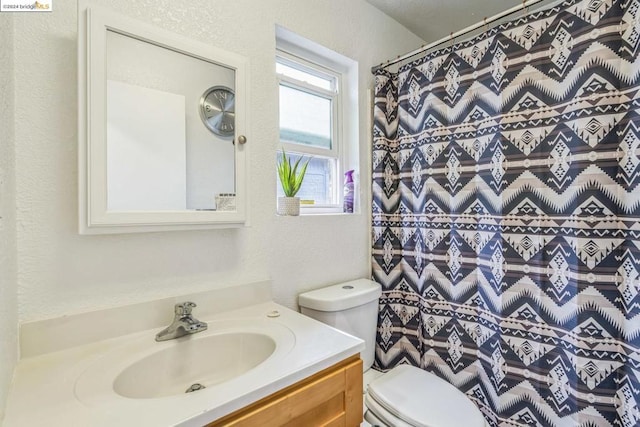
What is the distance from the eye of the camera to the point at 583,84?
3.38ft

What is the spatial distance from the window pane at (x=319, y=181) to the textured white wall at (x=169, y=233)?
0.64 ft

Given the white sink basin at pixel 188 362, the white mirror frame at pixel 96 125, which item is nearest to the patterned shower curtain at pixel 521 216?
the white sink basin at pixel 188 362

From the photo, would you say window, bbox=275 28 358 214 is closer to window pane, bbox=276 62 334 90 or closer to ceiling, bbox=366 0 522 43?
window pane, bbox=276 62 334 90

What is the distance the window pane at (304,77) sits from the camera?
1505 millimetres

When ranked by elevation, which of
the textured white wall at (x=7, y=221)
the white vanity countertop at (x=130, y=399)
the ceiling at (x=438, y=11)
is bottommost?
the white vanity countertop at (x=130, y=399)

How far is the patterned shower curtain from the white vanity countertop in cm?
75

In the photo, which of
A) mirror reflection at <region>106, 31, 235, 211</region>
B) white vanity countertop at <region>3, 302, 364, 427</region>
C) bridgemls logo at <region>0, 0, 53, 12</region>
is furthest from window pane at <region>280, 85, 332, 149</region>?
white vanity countertop at <region>3, 302, 364, 427</region>

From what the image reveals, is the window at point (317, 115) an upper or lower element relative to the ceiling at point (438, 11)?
lower

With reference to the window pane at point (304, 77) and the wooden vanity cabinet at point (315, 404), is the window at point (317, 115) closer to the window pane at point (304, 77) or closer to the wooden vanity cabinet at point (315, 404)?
the window pane at point (304, 77)

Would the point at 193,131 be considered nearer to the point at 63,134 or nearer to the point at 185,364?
the point at 63,134

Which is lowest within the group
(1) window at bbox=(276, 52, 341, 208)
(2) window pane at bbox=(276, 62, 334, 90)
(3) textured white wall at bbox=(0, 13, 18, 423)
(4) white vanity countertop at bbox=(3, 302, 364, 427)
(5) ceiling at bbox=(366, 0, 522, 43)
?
(4) white vanity countertop at bbox=(3, 302, 364, 427)

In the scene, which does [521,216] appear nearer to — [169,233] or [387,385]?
[387,385]

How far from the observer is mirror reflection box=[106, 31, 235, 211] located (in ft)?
2.85

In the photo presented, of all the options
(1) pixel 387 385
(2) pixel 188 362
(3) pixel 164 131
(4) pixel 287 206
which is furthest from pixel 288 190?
(1) pixel 387 385
